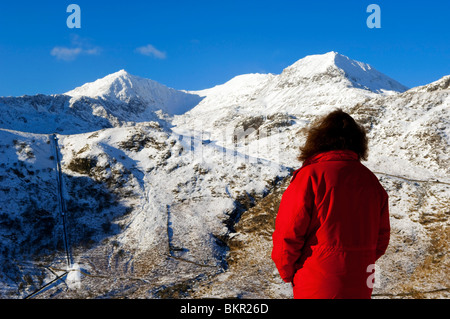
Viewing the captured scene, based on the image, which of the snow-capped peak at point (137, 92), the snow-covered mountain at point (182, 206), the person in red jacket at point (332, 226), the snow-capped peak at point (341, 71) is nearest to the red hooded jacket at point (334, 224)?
the person in red jacket at point (332, 226)

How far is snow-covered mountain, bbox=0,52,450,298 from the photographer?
17016 millimetres

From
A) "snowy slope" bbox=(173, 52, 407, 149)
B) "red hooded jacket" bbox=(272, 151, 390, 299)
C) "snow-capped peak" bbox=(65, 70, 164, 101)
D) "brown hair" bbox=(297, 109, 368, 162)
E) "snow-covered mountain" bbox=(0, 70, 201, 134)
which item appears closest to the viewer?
"red hooded jacket" bbox=(272, 151, 390, 299)

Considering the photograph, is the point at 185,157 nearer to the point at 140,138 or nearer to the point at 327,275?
the point at 140,138

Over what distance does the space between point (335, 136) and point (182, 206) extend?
74.1ft

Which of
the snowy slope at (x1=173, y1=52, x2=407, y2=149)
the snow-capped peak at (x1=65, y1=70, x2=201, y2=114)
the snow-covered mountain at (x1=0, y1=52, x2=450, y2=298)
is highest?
the snow-capped peak at (x1=65, y1=70, x2=201, y2=114)

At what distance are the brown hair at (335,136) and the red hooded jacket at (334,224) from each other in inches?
10.9

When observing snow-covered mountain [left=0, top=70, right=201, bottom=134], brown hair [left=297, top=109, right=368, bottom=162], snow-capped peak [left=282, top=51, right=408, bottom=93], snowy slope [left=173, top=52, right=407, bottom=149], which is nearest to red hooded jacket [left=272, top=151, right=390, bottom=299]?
brown hair [left=297, top=109, right=368, bottom=162]

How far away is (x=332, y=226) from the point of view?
317cm

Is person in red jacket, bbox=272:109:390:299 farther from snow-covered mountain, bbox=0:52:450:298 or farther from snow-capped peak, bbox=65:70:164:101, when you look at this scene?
snow-capped peak, bbox=65:70:164:101

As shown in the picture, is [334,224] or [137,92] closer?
[334,224]

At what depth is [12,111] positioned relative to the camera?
97.5 m

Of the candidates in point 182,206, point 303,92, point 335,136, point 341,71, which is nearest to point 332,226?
point 335,136

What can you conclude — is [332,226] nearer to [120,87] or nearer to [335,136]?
[335,136]

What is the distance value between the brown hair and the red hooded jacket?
0.28 m
